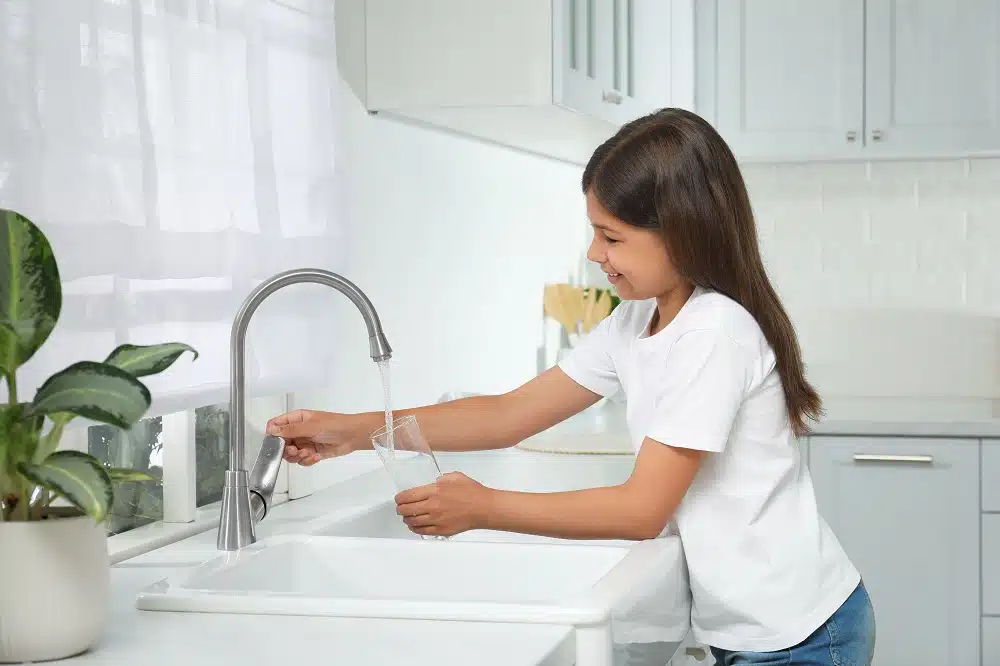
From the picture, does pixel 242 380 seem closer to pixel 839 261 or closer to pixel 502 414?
pixel 502 414

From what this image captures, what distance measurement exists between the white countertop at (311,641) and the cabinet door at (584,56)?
1296mm

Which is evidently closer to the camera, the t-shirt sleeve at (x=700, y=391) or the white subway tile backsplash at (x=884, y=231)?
the t-shirt sleeve at (x=700, y=391)

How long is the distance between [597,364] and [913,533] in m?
1.71

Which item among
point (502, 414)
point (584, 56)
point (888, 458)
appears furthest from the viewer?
point (888, 458)

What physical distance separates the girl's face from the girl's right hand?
1.31 ft

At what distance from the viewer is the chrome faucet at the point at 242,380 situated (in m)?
1.43

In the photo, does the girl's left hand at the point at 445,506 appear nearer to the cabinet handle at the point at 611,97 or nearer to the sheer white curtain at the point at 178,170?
the sheer white curtain at the point at 178,170

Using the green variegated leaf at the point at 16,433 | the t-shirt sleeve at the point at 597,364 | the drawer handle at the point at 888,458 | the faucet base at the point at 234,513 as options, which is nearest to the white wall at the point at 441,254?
the t-shirt sleeve at the point at 597,364

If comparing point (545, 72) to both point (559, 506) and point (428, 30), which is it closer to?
point (428, 30)

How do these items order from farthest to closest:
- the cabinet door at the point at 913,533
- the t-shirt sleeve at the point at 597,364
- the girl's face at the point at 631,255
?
the cabinet door at the point at 913,533
the t-shirt sleeve at the point at 597,364
the girl's face at the point at 631,255

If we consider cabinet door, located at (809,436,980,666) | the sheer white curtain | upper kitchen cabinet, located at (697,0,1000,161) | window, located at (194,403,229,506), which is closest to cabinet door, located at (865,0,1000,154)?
upper kitchen cabinet, located at (697,0,1000,161)

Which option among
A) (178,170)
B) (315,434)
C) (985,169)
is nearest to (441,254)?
(315,434)

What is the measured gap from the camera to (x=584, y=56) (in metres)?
2.38

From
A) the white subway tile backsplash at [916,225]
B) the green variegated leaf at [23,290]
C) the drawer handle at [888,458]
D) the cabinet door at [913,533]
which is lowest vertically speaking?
the cabinet door at [913,533]
